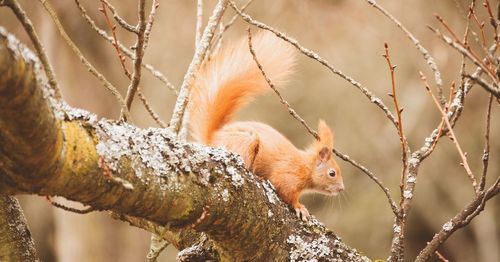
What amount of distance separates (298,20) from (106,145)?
4094 millimetres

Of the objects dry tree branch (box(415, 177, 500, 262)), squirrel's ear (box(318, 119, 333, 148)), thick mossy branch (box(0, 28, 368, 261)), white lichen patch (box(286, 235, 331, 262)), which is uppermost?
squirrel's ear (box(318, 119, 333, 148))

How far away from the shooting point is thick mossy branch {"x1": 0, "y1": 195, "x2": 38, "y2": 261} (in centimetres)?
175

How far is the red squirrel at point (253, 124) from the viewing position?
2.61m

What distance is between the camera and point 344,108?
708 centimetres

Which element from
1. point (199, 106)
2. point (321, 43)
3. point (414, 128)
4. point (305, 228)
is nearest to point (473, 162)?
point (414, 128)

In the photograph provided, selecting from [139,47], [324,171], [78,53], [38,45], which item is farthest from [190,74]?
[324,171]

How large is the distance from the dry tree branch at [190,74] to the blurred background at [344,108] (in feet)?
9.61

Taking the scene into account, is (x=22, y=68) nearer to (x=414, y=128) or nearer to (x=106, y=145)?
(x=106, y=145)

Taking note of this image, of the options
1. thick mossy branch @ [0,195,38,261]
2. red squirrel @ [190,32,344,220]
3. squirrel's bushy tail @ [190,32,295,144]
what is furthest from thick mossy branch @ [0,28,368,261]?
squirrel's bushy tail @ [190,32,295,144]

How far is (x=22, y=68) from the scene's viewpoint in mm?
1008

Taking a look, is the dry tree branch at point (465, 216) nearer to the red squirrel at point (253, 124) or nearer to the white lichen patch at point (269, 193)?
the white lichen patch at point (269, 193)

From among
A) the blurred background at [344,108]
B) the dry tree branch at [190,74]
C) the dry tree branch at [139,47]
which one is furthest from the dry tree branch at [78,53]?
the blurred background at [344,108]

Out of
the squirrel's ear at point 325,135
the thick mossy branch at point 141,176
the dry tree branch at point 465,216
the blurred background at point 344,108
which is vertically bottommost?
the thick mossy branch at point 141,176

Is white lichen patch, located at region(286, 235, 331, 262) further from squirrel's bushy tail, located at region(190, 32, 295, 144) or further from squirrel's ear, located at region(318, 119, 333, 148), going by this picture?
squirrel's ear, located at region(318, 119, 333, 148)
